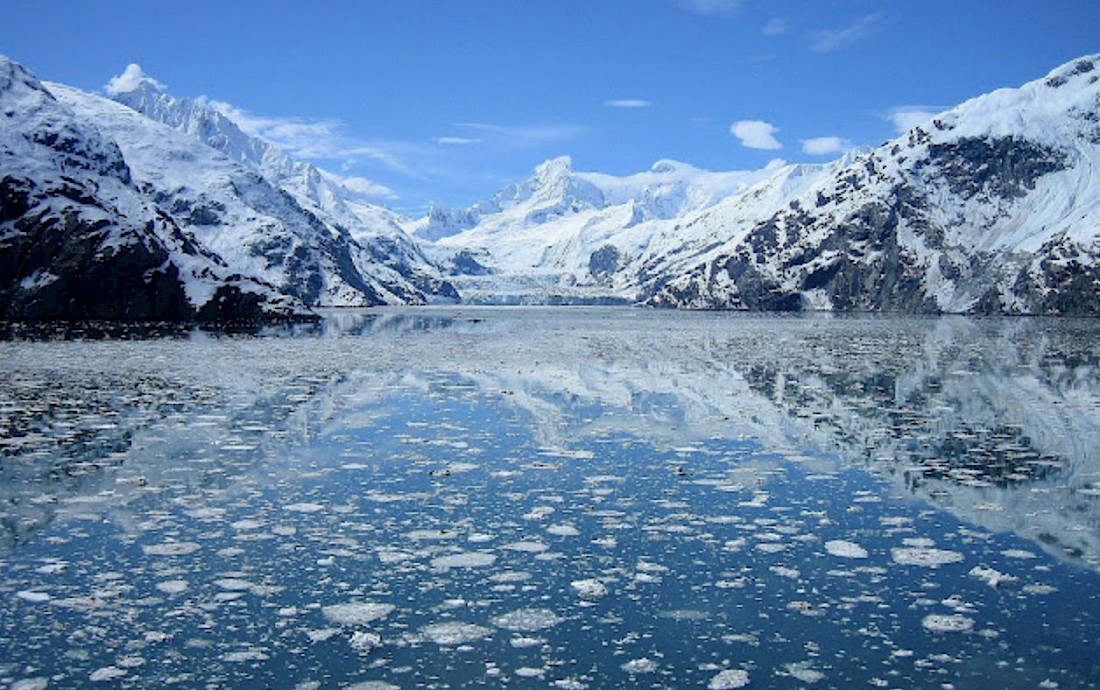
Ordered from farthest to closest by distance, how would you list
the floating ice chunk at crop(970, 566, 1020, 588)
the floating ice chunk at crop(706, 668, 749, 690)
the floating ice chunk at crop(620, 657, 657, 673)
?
the floating ice chunk at crop(970, 566, 1020, 588) → the floating ice chunk at crop(620, 657, 657, 673) → the floating ice chunk at crop(706, 668, 749, 690)

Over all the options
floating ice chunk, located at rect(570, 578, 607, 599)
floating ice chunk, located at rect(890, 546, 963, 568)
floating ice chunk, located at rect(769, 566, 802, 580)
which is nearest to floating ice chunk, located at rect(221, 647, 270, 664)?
floating ice chunk, located at rect(570, 578, 607, 599)

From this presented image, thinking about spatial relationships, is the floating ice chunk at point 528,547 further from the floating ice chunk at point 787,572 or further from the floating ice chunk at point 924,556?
the floating ice chunk at point 924,556

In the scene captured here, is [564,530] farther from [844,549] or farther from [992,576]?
[992,576]

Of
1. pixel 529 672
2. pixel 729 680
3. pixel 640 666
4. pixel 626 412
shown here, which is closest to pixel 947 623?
pixel 729 680

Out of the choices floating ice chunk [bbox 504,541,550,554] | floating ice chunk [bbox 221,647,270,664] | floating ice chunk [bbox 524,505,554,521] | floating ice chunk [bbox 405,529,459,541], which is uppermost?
floating ice chunk [bbox 524,505,554,521]

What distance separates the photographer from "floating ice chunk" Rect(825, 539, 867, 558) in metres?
14.5

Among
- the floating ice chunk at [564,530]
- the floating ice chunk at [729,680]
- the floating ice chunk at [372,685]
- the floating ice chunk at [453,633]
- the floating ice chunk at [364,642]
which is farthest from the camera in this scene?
the floating ice chunk at [564,530]

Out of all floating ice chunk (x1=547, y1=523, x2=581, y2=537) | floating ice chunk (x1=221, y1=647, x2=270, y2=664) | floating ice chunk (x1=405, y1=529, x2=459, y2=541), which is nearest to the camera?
floating ice chunk (x1=221, y1=647, x2=270, y2=664)

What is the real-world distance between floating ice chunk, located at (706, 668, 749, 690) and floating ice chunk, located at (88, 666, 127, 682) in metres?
6.65

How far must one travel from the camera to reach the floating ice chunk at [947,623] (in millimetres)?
11234

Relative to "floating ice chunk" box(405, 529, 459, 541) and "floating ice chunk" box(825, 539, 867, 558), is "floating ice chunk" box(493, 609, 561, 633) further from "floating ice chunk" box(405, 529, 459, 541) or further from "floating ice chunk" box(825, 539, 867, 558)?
"floating ice chunk" box(825, 539, 867, 558)

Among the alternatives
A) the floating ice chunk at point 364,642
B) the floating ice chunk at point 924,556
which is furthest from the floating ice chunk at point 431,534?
the floating ice chunk at point 924,556

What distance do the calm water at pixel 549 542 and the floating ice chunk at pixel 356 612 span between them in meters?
0.04

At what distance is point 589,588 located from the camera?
12750mm
